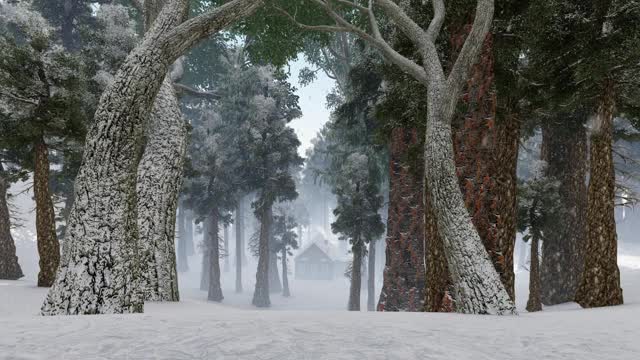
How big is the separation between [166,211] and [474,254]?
16.4ft

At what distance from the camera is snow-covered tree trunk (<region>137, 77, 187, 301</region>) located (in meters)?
8.50

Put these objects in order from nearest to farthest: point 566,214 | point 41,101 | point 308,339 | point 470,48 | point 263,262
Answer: point 308,339, point 470,48, point 41,101, point 566,214, point 263,262

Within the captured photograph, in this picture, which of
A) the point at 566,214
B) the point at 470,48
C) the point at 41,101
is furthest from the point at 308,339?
the point at 566,214

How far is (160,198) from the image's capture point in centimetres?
859

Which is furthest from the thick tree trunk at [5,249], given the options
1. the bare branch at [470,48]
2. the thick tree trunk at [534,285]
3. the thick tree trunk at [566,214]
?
the thick tree trunk at [566,214]

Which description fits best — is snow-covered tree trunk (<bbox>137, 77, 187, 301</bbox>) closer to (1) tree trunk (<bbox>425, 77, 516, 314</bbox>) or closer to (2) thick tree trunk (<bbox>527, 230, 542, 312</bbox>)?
(1) tree trunk (<bbox>425, 77, 516, 314</bbox>)

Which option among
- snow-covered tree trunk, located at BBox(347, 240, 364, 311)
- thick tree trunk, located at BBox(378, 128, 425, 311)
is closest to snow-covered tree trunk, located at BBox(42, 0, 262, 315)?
thick tree trunk, located at BBox(378, 128, 425, 311)

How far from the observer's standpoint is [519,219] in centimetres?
1513

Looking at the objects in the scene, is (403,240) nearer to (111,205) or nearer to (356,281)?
(111,205)

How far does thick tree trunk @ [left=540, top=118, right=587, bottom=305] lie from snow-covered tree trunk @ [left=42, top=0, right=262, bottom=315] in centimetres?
1262

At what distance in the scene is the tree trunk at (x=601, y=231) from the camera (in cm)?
898

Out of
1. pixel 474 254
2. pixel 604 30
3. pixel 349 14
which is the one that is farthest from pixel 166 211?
pixel 349 14

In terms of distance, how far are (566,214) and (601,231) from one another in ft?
22.3

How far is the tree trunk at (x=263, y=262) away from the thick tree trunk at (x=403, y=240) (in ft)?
56.0
